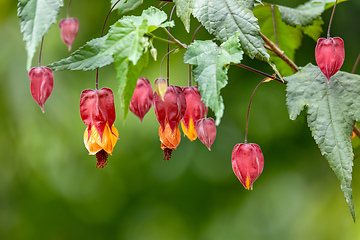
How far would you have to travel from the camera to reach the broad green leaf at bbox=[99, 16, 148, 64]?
0.54m

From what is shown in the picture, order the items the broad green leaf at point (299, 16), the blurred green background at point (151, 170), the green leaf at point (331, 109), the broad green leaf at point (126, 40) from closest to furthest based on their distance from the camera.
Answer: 1. the broad green leaf at point (126, 40)
2. the green leaf at point (331, 109)
3. the broad green leaf at point (299, 16)
4. the blurred green background at point (151, 170)

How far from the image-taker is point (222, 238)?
2039 millimetres

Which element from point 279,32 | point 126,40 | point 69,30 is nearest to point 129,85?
point 126,40

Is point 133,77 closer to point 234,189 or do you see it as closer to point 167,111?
point 167,111

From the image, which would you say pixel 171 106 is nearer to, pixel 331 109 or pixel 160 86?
pixel 160 86

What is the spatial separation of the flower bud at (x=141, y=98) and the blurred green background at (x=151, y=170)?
116 centimetres

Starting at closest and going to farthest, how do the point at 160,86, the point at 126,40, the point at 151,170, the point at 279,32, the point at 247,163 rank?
the point at 126,40 < the point at 160,86 < the point at 247,163 < the point at 279,32 < the point at 151,170

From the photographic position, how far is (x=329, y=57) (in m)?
0.70

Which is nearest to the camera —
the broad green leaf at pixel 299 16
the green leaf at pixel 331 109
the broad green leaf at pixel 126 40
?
the broad green leaf at pixel 126 40

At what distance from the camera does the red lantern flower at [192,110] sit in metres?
0.75

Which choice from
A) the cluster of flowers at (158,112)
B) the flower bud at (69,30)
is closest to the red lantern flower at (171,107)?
the cluster of flowers at (158,112)

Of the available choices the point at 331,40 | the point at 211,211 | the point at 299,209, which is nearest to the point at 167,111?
the point at 331,40

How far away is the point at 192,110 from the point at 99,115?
15 cm

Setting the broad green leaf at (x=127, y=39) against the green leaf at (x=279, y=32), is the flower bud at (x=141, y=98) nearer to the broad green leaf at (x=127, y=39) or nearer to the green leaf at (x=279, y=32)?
the broad green leaf at (x=127, y=39)
